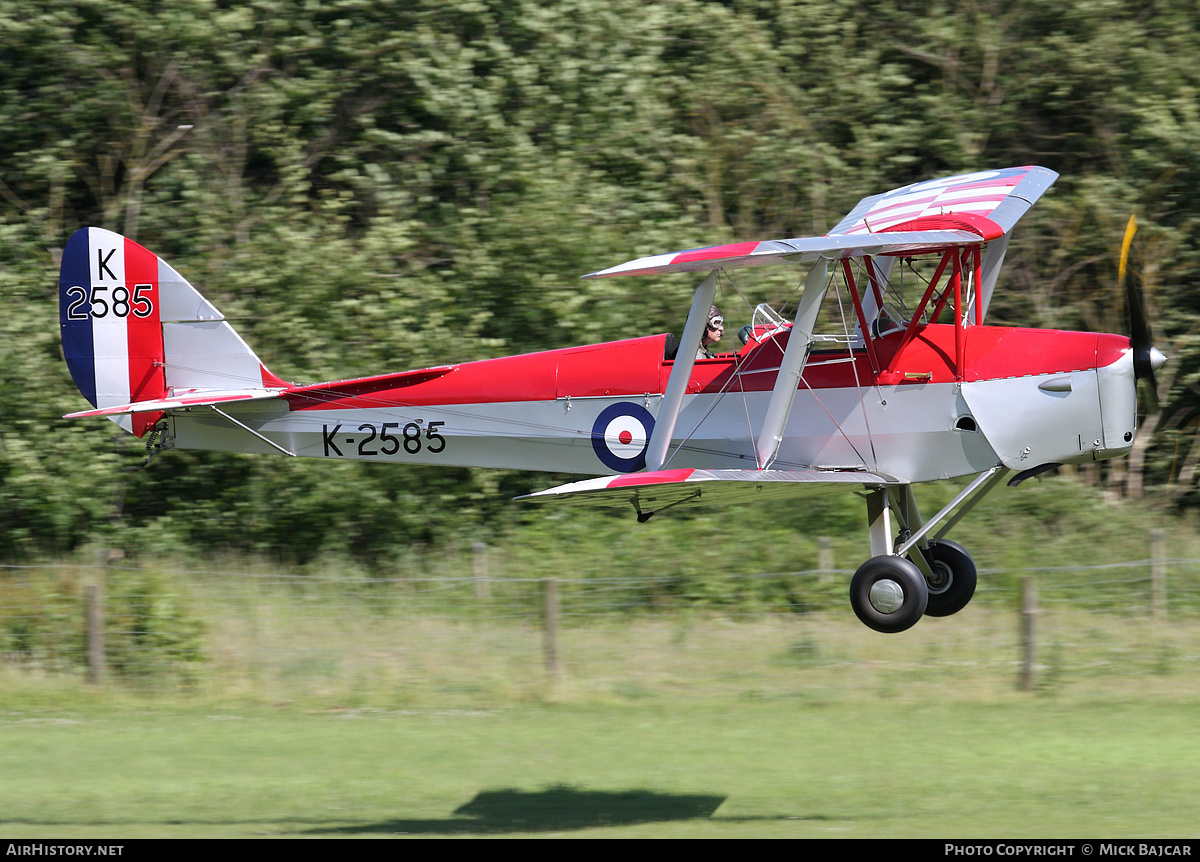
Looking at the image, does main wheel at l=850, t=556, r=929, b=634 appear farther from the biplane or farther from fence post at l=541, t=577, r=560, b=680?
fence post at l=541, t=577, r=560, b=680

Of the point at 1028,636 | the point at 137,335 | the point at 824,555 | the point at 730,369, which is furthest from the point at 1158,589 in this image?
the point at 137,335

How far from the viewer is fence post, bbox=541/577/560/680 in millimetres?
11531

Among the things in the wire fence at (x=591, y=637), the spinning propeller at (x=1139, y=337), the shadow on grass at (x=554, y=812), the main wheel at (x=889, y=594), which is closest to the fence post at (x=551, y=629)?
the wire fence at (x=591, y=637)

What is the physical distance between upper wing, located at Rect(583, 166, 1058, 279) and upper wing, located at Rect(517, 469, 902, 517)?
111 cm

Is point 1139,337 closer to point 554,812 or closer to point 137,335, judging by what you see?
point 554,812

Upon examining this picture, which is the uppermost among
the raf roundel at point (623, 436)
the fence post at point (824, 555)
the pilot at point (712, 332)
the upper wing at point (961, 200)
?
the upper wing at point (961, 200)

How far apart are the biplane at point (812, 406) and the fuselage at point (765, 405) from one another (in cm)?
1

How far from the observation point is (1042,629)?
11.6 m

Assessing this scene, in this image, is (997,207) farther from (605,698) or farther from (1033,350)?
(605,698)

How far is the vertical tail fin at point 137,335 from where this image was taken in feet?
32.1

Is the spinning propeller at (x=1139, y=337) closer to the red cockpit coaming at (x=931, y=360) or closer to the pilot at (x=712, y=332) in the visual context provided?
the red cockpit coaming at (x=931, y=360)

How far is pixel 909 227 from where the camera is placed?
26.1 ft

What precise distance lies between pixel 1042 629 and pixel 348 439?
6528 mm

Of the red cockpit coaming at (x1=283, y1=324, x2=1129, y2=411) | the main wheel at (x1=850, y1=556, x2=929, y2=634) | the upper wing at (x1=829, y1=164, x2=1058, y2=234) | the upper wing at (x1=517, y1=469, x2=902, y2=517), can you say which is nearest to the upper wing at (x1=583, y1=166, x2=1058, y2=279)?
the upper wing at (x1=829, y1=164, x2=1058, y2=234)
